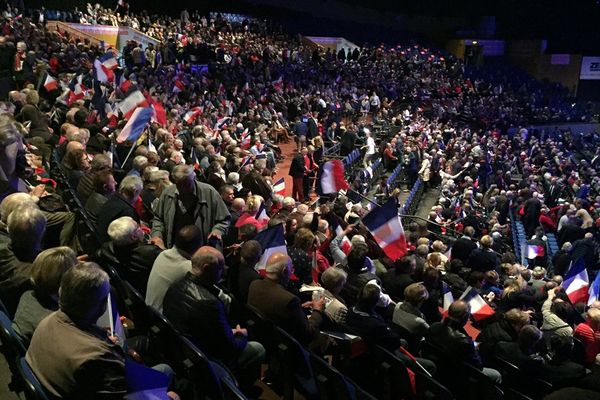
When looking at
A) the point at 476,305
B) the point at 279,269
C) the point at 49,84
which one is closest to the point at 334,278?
the point at 279,269

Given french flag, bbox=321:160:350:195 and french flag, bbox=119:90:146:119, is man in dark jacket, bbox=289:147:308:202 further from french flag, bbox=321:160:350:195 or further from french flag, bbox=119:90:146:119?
french flag, bbox=119:90:146:119

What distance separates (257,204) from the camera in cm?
681

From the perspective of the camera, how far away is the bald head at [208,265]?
12.2 ft

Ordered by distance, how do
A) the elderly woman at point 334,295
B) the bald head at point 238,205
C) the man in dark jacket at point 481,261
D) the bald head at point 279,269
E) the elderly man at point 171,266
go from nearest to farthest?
the elderly man at point 171,266 < the bald head at point 279,269 < the elderly woman at point 334,295 < the bald head at point 238,205 < the man in dark jacket at point 481,261

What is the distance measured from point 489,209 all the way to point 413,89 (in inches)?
588

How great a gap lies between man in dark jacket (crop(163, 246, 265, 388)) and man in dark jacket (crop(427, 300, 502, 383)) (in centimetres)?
191

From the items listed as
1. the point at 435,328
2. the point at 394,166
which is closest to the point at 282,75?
the point at 394,166

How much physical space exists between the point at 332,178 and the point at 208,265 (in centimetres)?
572

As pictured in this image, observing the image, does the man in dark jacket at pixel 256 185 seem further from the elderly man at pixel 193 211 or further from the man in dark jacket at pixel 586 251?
the man in dark jacket at pixel 586 251

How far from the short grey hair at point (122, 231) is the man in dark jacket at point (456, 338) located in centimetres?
266

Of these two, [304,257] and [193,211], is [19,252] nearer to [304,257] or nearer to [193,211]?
[193,211]

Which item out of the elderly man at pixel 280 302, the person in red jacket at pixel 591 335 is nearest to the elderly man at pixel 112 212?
the elderly man at pixel 280 302

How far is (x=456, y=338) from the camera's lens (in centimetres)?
490

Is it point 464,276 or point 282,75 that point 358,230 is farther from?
point 282,75
